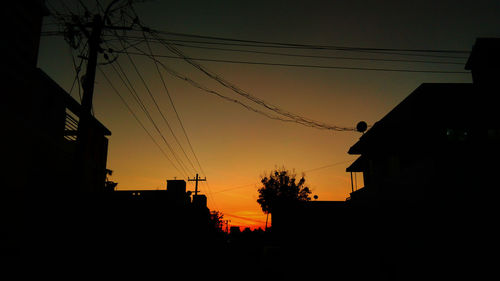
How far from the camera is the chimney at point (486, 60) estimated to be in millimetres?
17266

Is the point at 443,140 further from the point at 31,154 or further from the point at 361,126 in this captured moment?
the point at 31,154

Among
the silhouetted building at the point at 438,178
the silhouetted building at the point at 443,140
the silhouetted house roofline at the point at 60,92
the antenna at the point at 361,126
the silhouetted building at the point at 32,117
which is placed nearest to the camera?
the silhouetted building at the point at 32,117

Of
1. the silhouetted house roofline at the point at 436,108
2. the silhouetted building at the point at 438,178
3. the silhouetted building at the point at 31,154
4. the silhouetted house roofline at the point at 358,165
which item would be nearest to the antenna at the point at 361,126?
the silhouetted building at the point at 438,178

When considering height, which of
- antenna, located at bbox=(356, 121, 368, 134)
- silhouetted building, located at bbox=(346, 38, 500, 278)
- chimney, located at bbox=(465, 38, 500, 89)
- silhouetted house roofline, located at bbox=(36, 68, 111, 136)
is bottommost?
silhouetted building, located at bbox=(346, 38, 500, 278)

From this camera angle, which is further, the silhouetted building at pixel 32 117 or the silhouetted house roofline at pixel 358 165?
the silhouetted house roofline at pixel 358 165

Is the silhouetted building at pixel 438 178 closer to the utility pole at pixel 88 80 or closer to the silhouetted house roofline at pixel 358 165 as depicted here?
the silhouetted house roofline at pixel 358 165

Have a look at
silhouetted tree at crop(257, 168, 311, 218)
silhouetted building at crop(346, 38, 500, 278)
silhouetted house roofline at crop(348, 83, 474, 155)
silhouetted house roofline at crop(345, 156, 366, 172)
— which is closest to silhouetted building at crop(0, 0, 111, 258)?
silhouetted building at crop(346, 38, 500, 278)

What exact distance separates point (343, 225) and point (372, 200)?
230 centimetres

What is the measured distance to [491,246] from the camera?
1037 cm

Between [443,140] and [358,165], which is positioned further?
[358,165]

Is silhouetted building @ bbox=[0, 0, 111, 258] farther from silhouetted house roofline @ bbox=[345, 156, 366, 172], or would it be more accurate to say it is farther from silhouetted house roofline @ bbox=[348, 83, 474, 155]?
silhouetted house roofline @ bbox=[345, 156, 366, 172]

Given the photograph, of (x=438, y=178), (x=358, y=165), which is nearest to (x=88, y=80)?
(x=438, y=178)

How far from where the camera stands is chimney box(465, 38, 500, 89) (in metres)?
17.3

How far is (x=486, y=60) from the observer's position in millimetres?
17516
